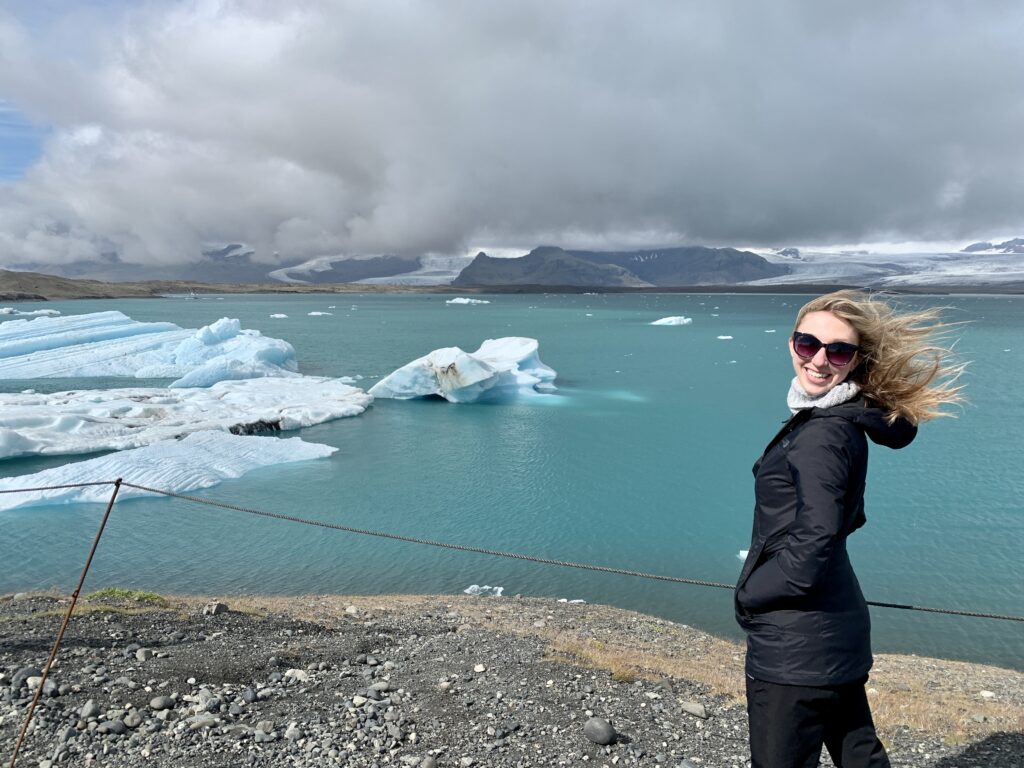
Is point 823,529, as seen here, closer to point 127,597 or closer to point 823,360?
point 823,360

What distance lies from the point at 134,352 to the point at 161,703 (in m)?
33.6

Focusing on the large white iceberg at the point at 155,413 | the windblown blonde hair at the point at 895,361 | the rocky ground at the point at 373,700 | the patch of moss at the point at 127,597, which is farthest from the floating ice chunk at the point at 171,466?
the windblown blonde hair at the point at 895,361

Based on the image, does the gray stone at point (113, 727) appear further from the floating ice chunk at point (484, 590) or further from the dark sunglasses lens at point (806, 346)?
the floating ice chunk at point (484, 590)

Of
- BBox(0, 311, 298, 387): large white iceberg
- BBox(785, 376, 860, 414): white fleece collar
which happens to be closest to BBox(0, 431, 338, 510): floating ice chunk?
BBox(0, 311, 298, 387): large white iceberg

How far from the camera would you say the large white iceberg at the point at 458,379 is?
2444 cm

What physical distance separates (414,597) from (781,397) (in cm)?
2143

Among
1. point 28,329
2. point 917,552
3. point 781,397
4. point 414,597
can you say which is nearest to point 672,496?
point 917,552

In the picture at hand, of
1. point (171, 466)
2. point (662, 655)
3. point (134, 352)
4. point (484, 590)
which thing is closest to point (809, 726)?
point (662, 655)

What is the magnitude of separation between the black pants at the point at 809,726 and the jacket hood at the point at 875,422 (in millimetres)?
816

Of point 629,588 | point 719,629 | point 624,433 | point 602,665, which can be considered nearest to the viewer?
point 602,665

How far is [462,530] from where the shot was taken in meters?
12.5

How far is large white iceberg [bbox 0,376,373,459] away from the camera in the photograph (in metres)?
16.6

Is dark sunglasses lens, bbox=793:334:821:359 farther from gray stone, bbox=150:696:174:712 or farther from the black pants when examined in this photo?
gray stone, bbox=150:696:174:712

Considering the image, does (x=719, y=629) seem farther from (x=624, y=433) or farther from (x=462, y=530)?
(x=624, y=433)
